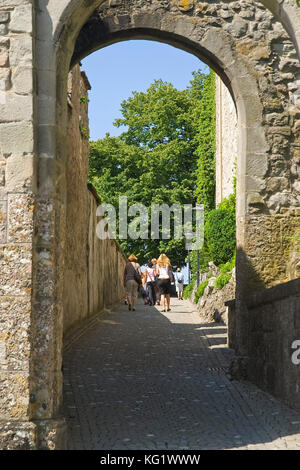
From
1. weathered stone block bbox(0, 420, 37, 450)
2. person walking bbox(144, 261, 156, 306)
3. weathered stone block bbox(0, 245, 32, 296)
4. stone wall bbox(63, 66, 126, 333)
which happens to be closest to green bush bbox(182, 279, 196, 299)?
person walking bbox(144, 261, 156, 306)

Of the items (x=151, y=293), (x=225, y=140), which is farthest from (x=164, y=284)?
(x=225, y=140)

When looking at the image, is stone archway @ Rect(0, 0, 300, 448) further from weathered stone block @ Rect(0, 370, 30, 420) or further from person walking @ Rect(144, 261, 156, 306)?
person walking @ Rect(144, 261, 156, 306)

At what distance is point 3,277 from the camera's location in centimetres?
469

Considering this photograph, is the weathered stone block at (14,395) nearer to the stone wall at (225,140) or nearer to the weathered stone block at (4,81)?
the weathered stone block at (4,81)

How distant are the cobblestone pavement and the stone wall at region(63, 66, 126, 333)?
0.85 m

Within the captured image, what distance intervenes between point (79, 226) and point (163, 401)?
571 centimetres

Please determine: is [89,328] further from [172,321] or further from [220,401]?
[220,401]

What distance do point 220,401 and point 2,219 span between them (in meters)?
3.00

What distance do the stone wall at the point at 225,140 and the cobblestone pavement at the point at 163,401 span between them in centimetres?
904

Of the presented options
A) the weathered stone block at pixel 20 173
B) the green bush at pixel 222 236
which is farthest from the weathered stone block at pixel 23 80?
the green bush at pixel 222 236

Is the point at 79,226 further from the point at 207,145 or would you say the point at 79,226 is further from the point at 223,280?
the point at 207,145

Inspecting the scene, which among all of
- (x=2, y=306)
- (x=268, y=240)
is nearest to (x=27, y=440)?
(x=2, y=306)

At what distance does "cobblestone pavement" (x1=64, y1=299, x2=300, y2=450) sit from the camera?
5091mm
